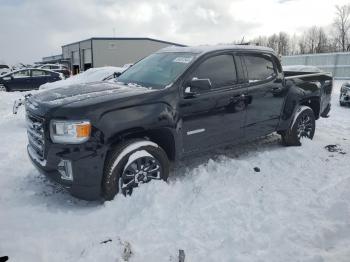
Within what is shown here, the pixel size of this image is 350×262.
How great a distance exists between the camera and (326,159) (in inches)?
230

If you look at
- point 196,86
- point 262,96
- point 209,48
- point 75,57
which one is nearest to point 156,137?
point 196,86

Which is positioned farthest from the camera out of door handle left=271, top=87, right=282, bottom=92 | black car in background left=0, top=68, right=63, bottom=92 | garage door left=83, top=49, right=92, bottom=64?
garage door left=83, top=49, right=92, bottom=64

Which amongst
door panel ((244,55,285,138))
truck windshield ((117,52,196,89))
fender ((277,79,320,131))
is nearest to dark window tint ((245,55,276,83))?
door panel ((244,55,285,138))

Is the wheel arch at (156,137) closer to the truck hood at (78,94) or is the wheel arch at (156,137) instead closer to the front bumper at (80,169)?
the front bumper at (80,169)

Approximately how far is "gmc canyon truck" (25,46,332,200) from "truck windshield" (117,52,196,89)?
0.07 ft

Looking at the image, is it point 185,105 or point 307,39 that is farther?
point 307,39

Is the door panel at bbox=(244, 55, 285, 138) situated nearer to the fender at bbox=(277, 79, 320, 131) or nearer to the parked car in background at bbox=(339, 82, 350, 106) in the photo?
the fender at bbox=(277, 79, 320, 131)

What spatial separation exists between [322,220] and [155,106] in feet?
7.34

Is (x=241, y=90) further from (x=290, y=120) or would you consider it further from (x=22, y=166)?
(x=22, y=166)

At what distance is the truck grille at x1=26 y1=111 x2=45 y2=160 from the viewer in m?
3.93

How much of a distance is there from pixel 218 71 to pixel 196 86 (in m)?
0.73

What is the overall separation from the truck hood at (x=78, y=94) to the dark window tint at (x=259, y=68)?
1889 mm

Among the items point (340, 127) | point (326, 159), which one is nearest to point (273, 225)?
point (326, 159)

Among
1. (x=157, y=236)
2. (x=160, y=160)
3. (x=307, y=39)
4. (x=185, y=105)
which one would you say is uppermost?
(x=307, y=39)
